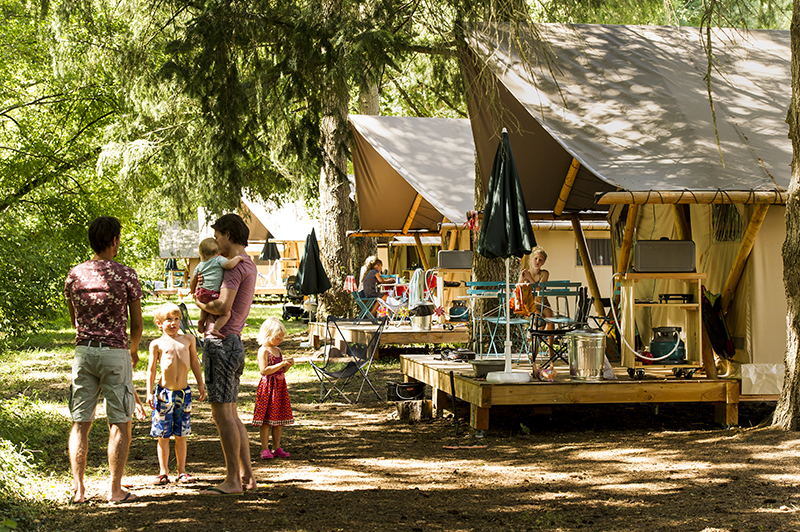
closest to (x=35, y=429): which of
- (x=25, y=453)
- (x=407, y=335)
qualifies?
(x=25, y=453)

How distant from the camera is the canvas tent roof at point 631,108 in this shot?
7.23m

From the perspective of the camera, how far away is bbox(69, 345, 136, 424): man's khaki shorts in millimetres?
4379

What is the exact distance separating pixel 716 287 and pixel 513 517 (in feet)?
15.8

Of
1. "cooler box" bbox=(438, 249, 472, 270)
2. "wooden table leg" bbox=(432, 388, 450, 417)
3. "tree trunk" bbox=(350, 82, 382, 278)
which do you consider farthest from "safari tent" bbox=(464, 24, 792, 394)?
"tree trunk" bbox=(350, 82, 382, 278)

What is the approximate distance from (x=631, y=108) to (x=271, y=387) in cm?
480

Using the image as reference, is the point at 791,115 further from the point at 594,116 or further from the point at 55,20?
the point at 55,20

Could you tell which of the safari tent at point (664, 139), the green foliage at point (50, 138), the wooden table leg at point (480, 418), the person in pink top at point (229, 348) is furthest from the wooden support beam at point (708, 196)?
the green foliage at point (50, 138)

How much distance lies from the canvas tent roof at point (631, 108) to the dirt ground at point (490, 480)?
230 cm

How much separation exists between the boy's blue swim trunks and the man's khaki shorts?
1.33ft

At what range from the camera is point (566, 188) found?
32.9 feet

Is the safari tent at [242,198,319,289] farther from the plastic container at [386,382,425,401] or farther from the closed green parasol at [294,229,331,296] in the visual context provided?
the plastic container at [386,382,425,401]

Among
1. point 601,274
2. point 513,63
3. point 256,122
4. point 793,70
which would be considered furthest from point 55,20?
point 601,274

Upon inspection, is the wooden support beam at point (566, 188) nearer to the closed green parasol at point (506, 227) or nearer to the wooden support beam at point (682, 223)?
the wooden support beam at point (682, 223)

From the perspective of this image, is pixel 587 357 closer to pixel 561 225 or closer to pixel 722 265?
pixel 722 265
